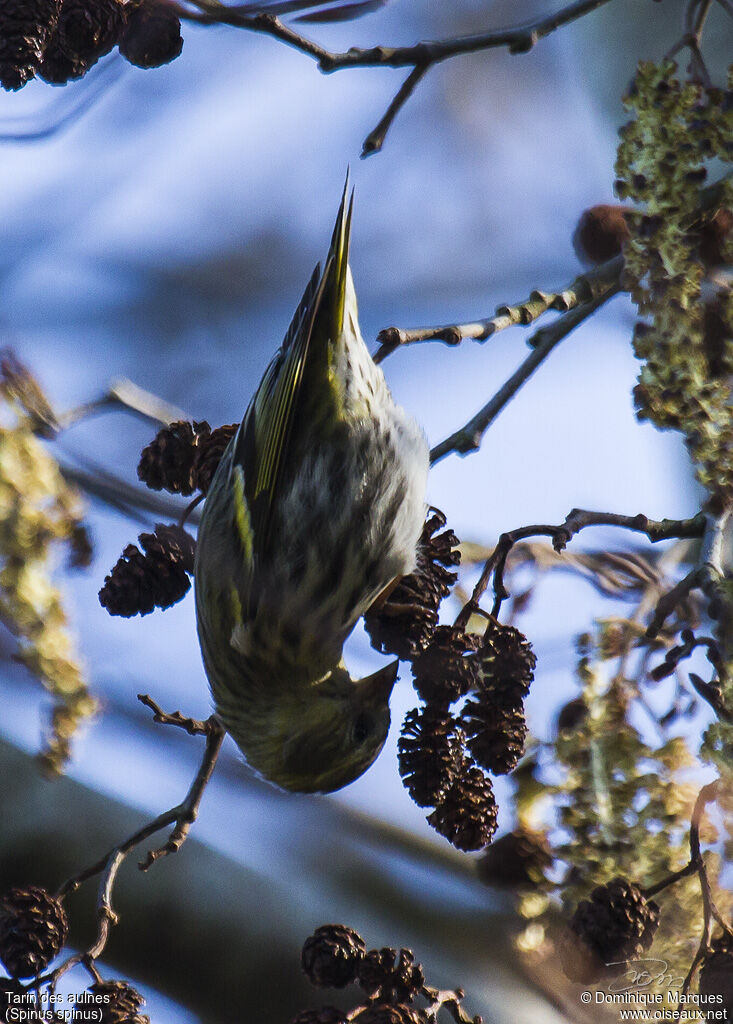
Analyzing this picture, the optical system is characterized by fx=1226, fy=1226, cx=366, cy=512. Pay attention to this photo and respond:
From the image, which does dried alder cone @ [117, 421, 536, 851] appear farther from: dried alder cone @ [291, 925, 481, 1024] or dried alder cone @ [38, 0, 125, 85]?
dried alder cone @ [38, 0, 125, 85]

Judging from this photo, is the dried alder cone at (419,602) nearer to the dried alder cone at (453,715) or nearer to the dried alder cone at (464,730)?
the dried alder cone at (453,715)

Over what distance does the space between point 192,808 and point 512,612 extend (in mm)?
706

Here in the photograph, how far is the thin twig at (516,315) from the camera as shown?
4.96 ft

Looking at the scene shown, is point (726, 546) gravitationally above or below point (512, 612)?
above

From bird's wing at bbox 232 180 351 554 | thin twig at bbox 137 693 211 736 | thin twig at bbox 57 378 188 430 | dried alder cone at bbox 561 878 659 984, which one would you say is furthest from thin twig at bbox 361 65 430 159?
dried alder cone at bbox 561 878 659 984

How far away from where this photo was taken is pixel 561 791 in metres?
1.71

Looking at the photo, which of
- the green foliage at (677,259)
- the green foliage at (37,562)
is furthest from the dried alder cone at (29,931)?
Answer: the green foliage at (677,259)

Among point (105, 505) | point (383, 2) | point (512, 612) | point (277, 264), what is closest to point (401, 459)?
point (512, 612)

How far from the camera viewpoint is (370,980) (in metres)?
1.33

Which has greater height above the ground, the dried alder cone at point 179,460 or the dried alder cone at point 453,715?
the dried alder cone at point 179,460

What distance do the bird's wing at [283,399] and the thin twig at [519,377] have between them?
439 millimetres

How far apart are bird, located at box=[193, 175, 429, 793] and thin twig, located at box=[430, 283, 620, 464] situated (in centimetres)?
28

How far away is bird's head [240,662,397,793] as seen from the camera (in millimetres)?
1873

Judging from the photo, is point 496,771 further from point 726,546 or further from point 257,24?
point 257,24
